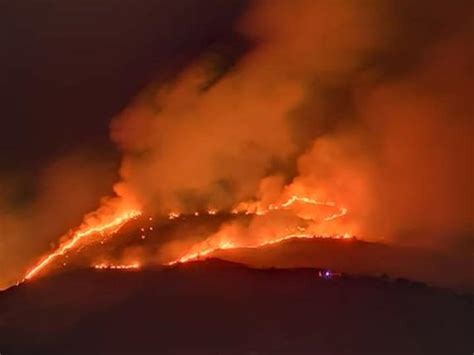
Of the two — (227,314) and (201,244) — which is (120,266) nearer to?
(201,244)

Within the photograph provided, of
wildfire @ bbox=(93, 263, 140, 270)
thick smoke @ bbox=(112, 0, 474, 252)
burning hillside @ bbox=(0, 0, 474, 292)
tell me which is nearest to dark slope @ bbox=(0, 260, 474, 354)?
wildfire @ bbox=(93, 263, 140, 270)

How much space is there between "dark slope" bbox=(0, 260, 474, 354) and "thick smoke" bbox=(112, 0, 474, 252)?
0.82 metres

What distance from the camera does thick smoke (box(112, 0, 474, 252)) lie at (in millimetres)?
6918

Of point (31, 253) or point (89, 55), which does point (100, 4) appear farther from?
point (31, 253)

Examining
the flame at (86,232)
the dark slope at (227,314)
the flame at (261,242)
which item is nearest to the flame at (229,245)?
the flame at (261,242)

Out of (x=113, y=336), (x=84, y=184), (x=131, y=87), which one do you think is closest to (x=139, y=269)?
(x=113, y=336)

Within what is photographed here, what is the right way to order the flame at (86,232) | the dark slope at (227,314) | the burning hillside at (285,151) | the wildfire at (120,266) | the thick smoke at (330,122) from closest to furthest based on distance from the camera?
the dark slope at (227,314) → the wildfire at (120,266) → the flame at (86,232) → the burning hillside at (285,151) → the thick smoke at (330,122)

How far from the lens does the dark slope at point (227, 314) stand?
5.51 metres

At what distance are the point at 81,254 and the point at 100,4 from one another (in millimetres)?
3384

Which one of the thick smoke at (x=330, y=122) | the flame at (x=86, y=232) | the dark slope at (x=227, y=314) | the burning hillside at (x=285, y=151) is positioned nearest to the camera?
the dark slope at (x=227, y=314)

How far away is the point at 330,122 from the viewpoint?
7395 millimetres

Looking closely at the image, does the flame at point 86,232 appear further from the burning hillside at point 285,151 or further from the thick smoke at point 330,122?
the thick smoke at point 330,122

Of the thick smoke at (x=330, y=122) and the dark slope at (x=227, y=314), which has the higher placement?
the thick smoke at (x=330, y=122)

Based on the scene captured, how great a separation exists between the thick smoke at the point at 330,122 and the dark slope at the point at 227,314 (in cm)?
82
